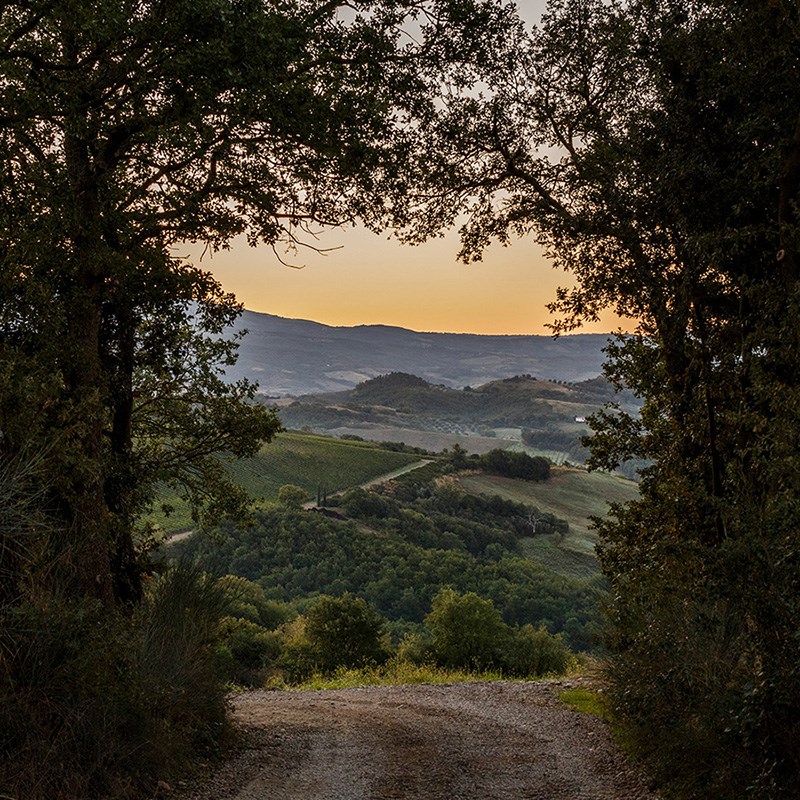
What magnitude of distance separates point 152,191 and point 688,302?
23.6 feet

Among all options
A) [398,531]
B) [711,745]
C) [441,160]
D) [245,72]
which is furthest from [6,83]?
[398,531]

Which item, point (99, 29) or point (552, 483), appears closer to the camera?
point (99, 29)

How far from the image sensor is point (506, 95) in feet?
40.2

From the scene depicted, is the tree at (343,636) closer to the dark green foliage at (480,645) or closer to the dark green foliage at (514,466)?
the dark green foliage at (480,645)

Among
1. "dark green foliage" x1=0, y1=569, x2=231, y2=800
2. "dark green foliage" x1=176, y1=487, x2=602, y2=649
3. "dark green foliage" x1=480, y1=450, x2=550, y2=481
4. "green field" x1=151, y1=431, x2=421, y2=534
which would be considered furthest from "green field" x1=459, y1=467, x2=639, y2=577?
"dark green foliage" x1=0, y1=569, x2=231, y2=800

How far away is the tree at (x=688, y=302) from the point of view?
22.0 feet

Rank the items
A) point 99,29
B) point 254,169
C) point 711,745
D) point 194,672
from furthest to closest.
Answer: point 254,169 → point 194,672 → point 711,745 → point 99,29

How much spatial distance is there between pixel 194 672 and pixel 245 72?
654 cm

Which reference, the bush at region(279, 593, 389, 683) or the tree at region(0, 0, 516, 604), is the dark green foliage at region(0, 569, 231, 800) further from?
the bush at region(279, 593, 389, 683)

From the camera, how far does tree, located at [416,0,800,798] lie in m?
6.71

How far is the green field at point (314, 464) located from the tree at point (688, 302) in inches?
3152

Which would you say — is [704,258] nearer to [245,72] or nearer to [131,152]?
[245,72]

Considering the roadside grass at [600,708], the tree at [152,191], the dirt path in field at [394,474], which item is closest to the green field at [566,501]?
the dirt path in field at [394,474]

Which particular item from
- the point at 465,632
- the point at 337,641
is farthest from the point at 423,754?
the point at 337,641
